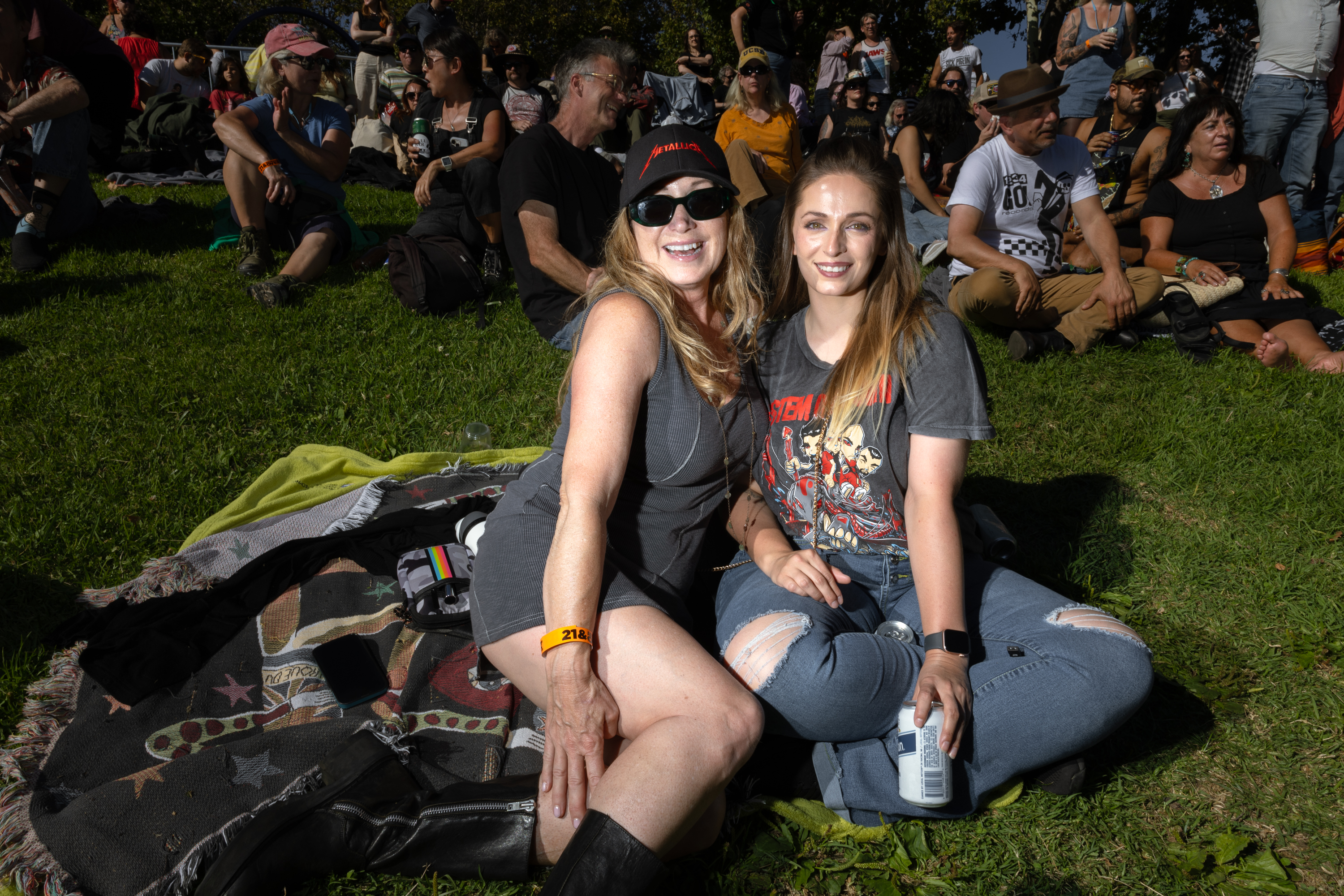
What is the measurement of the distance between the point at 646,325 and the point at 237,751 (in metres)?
1.63

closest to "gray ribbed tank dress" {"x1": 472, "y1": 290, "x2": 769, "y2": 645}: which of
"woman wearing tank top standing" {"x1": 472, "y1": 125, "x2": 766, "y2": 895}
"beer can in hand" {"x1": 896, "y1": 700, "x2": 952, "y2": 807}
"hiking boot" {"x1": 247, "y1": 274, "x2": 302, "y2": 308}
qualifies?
"woman wearing tank top standing" {"x1": 472, "y1": 125, "x2": 766, "y2": 895}

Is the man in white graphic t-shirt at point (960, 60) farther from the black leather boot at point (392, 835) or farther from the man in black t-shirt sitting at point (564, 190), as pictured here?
the black leather boot at point (392, 835)

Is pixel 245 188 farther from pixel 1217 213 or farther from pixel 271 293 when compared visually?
pixel 1217 213

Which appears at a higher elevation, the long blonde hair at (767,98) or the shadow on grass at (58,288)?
the long blonde hair at (767,98)

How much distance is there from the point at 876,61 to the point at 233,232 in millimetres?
8698

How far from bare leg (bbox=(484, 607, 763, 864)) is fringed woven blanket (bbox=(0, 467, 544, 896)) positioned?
0.43 meters

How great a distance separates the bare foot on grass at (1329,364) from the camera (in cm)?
473

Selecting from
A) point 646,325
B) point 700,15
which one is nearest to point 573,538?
point 646,325

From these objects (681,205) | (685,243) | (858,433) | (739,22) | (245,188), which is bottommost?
(245,188)

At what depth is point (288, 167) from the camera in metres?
6.33

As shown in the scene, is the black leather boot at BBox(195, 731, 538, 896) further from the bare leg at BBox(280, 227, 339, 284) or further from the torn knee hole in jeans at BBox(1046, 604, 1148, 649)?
the bare leg at BBox(280, 227, 339, 284)

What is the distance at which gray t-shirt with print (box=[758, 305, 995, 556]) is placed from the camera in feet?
7.57

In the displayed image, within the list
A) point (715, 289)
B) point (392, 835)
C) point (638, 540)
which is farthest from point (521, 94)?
point (392, 835)

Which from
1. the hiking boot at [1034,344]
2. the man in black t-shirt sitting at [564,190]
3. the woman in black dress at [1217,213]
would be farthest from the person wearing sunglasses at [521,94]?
the woman in black dress at [1217,213]
